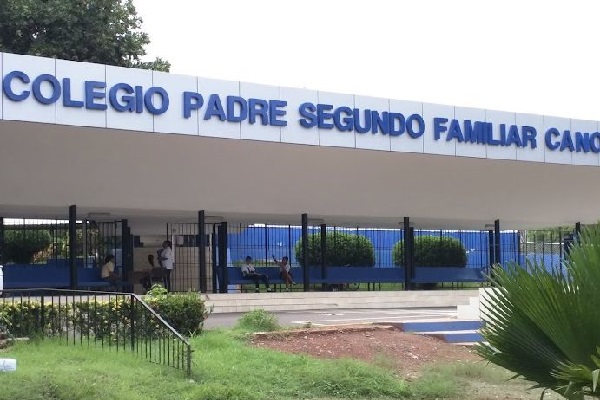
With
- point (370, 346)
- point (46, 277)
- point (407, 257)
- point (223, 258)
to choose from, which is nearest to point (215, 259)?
point (223, 258)

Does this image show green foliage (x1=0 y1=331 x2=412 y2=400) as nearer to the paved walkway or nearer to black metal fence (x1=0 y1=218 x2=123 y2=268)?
the paved walkway

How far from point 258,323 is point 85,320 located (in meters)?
3.23

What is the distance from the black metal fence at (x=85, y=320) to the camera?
12664 mm

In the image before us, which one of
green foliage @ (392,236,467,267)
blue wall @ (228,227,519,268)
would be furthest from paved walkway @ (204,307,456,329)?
green foliage @ (392,236,467,267)

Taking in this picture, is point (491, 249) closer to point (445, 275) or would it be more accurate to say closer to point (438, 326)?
point (445, 275)

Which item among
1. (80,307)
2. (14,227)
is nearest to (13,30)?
(14,227)

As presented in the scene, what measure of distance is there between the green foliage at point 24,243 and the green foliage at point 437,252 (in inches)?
569

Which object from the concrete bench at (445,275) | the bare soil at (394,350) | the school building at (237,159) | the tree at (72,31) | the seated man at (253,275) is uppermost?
the tree at (72,31)

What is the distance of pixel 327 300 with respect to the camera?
2445 centimetres

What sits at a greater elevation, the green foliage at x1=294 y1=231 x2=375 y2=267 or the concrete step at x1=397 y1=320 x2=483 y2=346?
the green foliage at x1=294 y1=231 x2=375 y2=267

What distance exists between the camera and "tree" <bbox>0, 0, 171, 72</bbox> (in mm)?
31844

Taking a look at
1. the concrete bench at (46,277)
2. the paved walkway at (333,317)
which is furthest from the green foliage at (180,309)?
the concrete bench at (46,277)

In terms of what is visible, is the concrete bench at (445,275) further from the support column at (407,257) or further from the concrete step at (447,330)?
the concrete step at (447,330)

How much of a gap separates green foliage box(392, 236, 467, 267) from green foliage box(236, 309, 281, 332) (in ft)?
74.6
